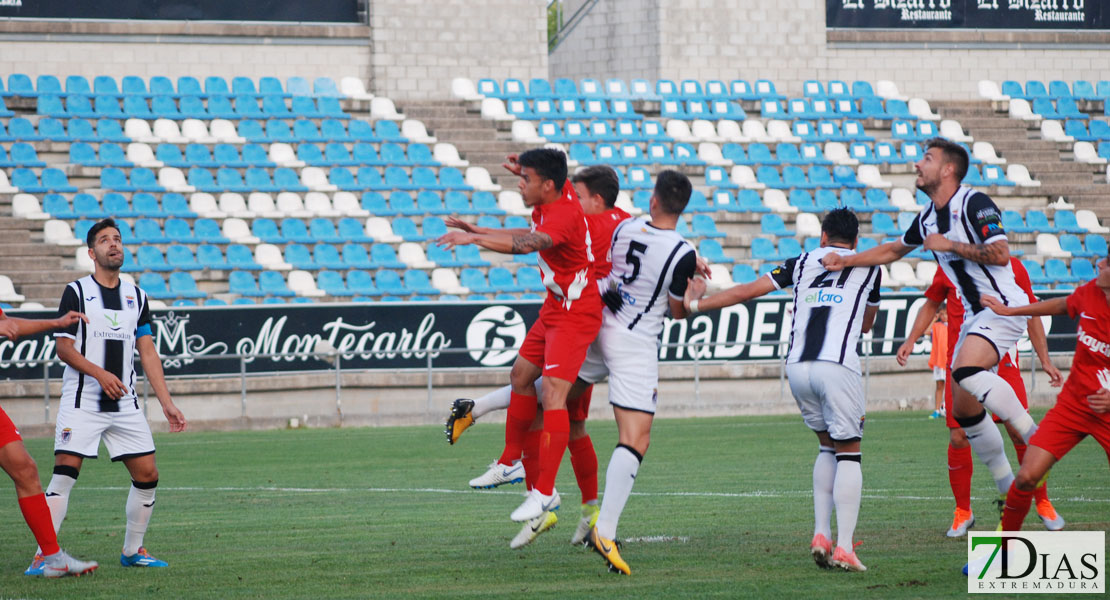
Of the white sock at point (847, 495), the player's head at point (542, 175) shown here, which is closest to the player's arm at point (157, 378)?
the player's head at point (542, 175)

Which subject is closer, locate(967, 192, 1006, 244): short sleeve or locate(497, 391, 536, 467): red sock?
locate(967, 192, 1006, 244): short sleeve

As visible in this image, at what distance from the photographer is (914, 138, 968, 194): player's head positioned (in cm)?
796

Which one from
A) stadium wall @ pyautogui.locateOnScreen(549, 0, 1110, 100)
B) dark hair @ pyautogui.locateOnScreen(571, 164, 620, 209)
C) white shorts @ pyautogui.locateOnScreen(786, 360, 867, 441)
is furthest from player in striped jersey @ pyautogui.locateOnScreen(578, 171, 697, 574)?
stadium wall @ pyautogui.locateOnScreen(549, 0, 1110, 100)

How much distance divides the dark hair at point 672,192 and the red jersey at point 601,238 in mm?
574

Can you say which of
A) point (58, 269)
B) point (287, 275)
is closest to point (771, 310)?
point (287, 275)

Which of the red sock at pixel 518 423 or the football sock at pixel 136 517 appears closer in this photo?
the football sock at pixel 136 517

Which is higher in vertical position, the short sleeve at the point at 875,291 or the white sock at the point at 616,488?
the short sleeve at the point at 875,291

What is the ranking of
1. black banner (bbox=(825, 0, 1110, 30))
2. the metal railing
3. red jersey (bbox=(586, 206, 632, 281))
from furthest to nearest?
black banner (bbox=(825, 0, 1110, 30))
the metal railing
red jersey (bbox=(586, 206, 632, 281))

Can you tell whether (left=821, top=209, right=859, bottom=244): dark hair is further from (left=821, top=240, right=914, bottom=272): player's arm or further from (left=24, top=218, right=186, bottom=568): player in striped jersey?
(left=24, top=218, right=186, bottom=568): player in striped jersey

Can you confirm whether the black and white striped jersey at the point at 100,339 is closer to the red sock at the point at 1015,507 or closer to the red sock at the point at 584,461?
the red sock at the point at 584,461

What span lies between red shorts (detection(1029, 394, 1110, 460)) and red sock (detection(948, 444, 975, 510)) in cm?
181

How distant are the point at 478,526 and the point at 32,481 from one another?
330cm

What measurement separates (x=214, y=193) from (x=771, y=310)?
10.8 metres

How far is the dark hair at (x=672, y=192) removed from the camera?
7785mm
